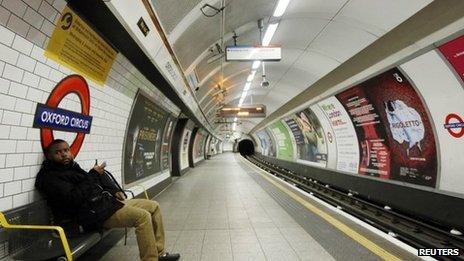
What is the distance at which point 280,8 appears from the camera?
21.3 ft

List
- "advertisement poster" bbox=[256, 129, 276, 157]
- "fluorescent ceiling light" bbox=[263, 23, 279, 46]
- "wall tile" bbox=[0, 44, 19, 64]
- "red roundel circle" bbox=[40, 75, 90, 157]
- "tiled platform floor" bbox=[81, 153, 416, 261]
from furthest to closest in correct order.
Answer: "advertisement poster" bbox=[256, 129, 276, 157] → "fluorescent ceiling light" bbox=[263, 23, 279, 46] → "tiled platform floor" bbox=[81, 153, 416, 261] → "red roundel circle" bbox=[40, 75, 90, 157] → "wall tile" bbox=[0, 44, 19, 64]

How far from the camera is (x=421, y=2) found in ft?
15.9

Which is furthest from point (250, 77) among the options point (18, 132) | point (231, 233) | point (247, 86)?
point (18, 132)

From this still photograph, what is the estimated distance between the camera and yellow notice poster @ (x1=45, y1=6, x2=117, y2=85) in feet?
10.1

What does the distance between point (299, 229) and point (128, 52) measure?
3581mm

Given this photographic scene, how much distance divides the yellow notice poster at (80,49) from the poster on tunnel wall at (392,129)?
5.45m

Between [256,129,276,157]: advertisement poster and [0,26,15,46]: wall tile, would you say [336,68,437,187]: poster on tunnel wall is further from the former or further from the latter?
[256,129,276,157]: advertisement poster

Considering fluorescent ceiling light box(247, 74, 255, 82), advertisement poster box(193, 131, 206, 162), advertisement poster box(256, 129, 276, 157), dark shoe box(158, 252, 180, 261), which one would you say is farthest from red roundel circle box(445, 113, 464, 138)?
advertisement poster box(256, 129, 276, 157)

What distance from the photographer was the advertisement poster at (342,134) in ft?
32.4

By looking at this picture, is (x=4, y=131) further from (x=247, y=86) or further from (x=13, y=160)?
(x=247, y=86)

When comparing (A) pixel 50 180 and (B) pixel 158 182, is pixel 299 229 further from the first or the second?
(B) pixel 158 182

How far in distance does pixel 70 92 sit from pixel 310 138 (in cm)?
1240

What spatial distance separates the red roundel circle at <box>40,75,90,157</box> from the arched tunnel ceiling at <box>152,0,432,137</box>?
1.78 m

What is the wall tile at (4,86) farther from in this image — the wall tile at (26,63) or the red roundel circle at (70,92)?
the red roundel circle at (70,92)
